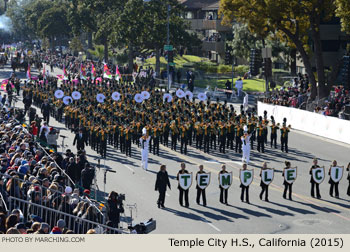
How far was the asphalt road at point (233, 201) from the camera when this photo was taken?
1980 centimetres

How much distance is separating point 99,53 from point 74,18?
4.60m

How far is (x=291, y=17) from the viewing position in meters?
41.5

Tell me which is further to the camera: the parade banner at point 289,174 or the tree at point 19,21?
the tree at point 19,21

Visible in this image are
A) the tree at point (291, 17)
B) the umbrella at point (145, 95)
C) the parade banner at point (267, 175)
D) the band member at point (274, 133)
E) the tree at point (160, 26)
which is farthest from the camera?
the tree at point (160, 26)

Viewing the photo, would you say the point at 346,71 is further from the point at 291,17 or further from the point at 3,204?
the point at 3,204

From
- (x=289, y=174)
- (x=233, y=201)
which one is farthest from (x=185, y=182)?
(x=289, y=174)

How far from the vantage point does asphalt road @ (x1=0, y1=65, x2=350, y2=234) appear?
1980 cm

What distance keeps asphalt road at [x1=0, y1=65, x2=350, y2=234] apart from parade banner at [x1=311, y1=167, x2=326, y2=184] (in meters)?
0.60

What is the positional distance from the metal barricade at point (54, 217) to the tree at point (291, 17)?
2671 cm

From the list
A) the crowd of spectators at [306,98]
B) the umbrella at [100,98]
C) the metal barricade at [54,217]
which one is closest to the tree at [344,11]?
the crowd of spectators at [306,98]

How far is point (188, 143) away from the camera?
109ft

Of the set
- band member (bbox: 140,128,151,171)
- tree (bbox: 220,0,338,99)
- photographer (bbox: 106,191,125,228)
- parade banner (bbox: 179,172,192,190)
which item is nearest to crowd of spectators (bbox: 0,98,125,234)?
photographer (bbox: 106,191,125,228)

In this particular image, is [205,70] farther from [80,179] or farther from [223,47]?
[80,179]

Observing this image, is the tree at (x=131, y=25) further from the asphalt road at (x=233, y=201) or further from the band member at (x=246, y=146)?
Result: the band member at (x=246, y=146)
